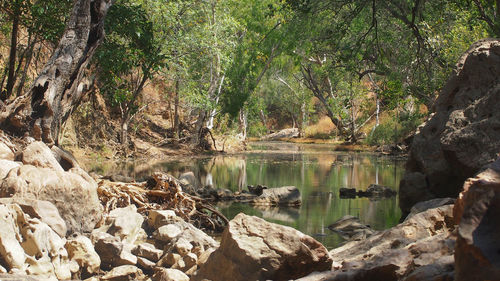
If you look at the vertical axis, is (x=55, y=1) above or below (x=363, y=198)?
above

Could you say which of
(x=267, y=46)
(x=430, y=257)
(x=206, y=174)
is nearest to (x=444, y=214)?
(x=430, y=257)

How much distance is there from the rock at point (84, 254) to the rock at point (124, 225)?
144cm

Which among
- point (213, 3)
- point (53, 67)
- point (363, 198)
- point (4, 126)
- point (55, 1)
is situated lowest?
point (363, 198)

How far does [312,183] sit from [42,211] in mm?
11472

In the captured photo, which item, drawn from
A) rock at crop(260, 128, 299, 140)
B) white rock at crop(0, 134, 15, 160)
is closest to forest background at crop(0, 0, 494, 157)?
white rock at crop(0, 134, 15, 160)

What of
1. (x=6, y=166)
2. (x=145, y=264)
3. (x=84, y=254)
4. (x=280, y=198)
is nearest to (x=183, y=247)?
(x=145, y=264)

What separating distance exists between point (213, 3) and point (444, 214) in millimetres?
22382

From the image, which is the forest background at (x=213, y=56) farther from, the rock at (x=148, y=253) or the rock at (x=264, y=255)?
the rock at (x=264, y=255)

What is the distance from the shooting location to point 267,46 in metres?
33.0

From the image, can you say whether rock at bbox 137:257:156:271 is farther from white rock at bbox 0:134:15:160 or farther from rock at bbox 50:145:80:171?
rock at bbox 50:145:80:171

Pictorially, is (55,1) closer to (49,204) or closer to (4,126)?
(4,126)

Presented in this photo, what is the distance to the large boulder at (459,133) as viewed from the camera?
949cm

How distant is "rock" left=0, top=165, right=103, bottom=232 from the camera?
754 centimetres

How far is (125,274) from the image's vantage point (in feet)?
20.5
